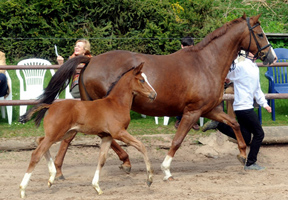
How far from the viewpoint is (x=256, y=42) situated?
6.68 meters

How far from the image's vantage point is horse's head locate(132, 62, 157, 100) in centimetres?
569

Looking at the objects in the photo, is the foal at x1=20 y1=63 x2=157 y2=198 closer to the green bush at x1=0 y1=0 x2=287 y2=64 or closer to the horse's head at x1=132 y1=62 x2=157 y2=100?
the horse's head at x1=132 y1=62 x2=157 y2=100

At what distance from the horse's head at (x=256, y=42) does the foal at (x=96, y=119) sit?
1.79 meters

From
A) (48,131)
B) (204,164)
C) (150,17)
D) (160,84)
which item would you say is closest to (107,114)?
(48,131)

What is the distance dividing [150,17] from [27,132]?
171 inches

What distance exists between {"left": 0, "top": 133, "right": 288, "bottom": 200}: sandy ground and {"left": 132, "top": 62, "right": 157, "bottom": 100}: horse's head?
1.12 m

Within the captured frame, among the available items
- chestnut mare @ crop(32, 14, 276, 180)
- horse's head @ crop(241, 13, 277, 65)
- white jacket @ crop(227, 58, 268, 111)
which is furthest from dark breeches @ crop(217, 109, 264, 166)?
horse's head @ crop(241, 13, 277, 65)

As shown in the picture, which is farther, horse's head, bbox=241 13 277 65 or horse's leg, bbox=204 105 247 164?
horse's leg, bbox=204 105 247 164

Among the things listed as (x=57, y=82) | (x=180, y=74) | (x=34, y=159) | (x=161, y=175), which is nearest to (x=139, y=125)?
(x=161, y=175)

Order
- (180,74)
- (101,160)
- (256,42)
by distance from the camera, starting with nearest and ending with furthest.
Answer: (101,160)
(180,74)
(256,42)

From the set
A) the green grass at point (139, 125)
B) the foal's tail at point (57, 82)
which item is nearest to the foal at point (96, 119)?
the foal's tail at point (57, 82)

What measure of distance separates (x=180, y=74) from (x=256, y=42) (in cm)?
114

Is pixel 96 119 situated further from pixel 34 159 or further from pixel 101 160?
pixel 34 159

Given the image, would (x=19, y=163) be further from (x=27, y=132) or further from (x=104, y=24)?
(x=104, y=24)
